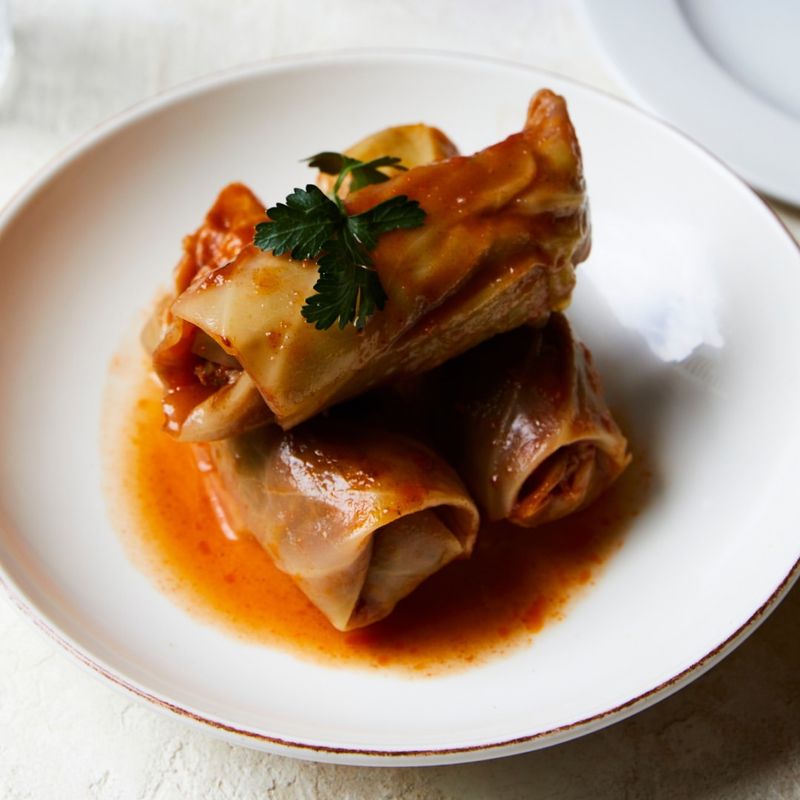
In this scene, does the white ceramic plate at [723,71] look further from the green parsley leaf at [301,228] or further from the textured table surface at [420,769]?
the green parsley leaf at [301,228]

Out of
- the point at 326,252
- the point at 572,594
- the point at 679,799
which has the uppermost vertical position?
the point at 326,252

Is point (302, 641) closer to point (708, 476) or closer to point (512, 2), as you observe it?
point (708, 476)

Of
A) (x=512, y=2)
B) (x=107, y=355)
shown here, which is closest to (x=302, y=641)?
(x=107, y=355)

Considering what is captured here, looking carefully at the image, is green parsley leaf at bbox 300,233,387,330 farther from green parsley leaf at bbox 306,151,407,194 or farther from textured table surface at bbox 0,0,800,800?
textured table surface at bbox 0,0,800,800

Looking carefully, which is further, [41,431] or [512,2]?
[512,2]

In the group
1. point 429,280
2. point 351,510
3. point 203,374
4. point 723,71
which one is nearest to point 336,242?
point 429,280

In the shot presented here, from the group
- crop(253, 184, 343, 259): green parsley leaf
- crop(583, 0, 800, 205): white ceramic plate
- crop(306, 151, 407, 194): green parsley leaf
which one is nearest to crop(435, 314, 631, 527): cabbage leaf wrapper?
crop(306, 151, 407, 194): green parsley leaf
